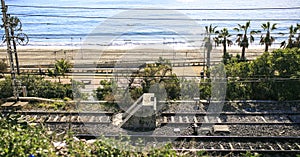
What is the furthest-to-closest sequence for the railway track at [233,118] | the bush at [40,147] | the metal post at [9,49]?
the metal post at [9,49] → the railway track at [233,118] → the bush at [40,147]

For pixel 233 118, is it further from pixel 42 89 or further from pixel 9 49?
pixel 9 49

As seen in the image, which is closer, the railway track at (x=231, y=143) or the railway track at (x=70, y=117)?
the railway track at (x=231, y=143)

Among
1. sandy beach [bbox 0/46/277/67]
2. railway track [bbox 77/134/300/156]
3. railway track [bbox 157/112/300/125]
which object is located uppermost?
sandy beach [bbox 0/46/277/67]

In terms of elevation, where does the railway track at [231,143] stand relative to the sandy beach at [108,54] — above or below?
below

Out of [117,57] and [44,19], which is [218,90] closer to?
[117,57]

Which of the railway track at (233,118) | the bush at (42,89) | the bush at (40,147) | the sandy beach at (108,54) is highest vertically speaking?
the sandy beach at (108,54)

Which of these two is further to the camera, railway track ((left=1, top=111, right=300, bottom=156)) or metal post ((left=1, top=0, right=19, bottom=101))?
metal post ((left=1, top=0, right=19, bottom=101))

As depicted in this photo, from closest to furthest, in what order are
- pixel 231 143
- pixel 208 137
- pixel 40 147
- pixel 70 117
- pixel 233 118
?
pixel 40 147 < pixel 231 143 < pixel 208 137 < pixel 233 118 < pixel 70 117

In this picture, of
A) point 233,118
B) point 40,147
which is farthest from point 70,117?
point 40,147

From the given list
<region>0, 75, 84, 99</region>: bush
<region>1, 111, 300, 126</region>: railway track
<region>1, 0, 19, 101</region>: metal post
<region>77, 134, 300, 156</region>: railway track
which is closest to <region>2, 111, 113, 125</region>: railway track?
<region>1, 111, 300, 126</region>: railway track

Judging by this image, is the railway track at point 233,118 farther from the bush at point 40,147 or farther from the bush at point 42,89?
the bush at point 40,147

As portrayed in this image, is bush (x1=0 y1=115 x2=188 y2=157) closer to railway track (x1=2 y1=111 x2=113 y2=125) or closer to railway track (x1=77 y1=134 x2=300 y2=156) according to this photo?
railway track (x1=77 y1=134 x2=300 y2=156)

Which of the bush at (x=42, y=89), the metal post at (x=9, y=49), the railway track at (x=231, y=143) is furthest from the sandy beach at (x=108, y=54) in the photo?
the railway track at (x=231, y=143)

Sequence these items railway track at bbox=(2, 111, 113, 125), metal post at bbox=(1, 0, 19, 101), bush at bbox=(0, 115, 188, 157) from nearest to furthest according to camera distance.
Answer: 1. bush at bbox=(0, 115, 188, 157)
2. railway track at bbox=(2, 111, 113, 125)
3. metal post at bbox=(1, 0, 19, 101)
